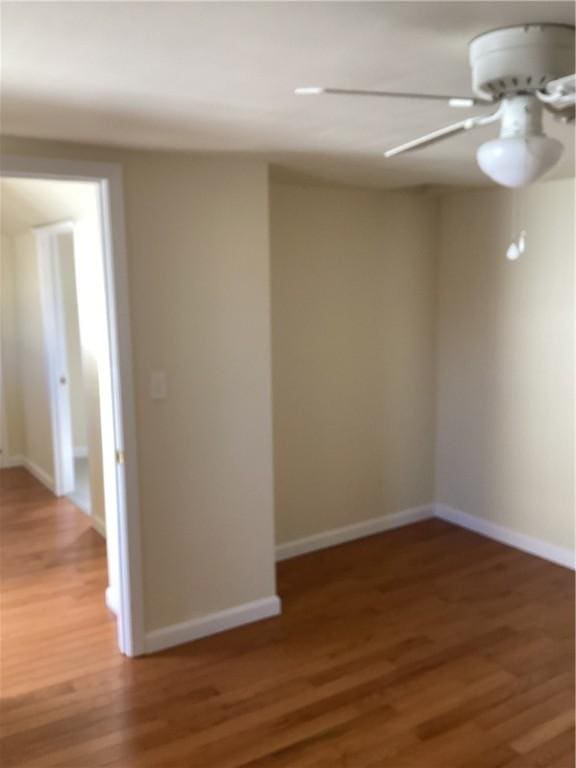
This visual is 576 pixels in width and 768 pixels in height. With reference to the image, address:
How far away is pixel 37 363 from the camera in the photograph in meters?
5.90

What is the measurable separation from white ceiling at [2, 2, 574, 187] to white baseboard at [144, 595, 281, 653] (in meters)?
2.19

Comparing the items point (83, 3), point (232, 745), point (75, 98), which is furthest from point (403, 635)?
point (83, 3)

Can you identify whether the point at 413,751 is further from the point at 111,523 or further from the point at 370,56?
the point at 370,56

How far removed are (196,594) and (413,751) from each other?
125 cm

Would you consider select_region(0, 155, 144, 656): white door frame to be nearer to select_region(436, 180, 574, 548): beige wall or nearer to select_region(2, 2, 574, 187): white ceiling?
select_region(2, 2, 574, 187): white ceiling

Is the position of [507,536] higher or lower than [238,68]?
lower

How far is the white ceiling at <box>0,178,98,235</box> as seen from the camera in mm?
4082

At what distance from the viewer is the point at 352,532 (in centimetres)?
460

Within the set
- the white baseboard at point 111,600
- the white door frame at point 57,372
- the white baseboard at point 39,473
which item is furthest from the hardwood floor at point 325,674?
the white baseboard at point 39,473

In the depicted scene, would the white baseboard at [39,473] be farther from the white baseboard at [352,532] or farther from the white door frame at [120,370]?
the white door frame at [120,370]

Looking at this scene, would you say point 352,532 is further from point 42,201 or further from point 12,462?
point 12,462

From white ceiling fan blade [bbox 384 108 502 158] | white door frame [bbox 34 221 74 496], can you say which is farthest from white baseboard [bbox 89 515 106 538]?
white ceiling fan blade [bbox 384 108 502 158]

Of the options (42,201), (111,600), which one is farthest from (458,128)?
(42,201)

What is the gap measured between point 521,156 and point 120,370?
1.99 metres
